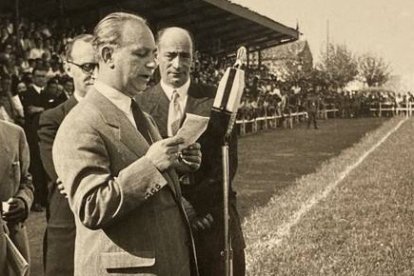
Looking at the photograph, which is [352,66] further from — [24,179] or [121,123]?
[121,123]

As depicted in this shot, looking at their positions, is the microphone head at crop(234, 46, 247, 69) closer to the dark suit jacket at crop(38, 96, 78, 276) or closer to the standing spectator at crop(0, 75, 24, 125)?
the dark suit jacket at crop(38, 96, 78, 276)

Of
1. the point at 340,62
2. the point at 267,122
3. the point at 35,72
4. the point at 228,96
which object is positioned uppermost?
the point at 340,62

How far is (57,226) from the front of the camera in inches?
154

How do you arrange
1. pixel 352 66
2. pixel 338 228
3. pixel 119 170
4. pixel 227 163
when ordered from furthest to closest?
pixel 352 66
pixel 338 228
pixel 227 163
pixel 119 170

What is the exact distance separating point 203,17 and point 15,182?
24.4m

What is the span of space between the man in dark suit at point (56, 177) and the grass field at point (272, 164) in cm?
305

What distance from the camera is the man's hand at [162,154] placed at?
272cm

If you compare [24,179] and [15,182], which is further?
[24,179]

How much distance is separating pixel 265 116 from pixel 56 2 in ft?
50.0

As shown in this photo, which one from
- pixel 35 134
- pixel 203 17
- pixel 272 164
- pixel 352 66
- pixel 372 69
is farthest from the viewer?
pixel 372 69

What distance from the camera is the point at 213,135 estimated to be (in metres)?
3.50

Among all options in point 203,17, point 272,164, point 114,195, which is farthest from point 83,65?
point 203,17

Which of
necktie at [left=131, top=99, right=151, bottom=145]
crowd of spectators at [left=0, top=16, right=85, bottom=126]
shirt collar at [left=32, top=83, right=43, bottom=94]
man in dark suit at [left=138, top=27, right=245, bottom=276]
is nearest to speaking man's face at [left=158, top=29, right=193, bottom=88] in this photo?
man in dark suit at [left=138, top=27, right=245, bottom=276]

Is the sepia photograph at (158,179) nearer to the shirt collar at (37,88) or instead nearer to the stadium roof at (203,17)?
the shirt collar at (37,88)
